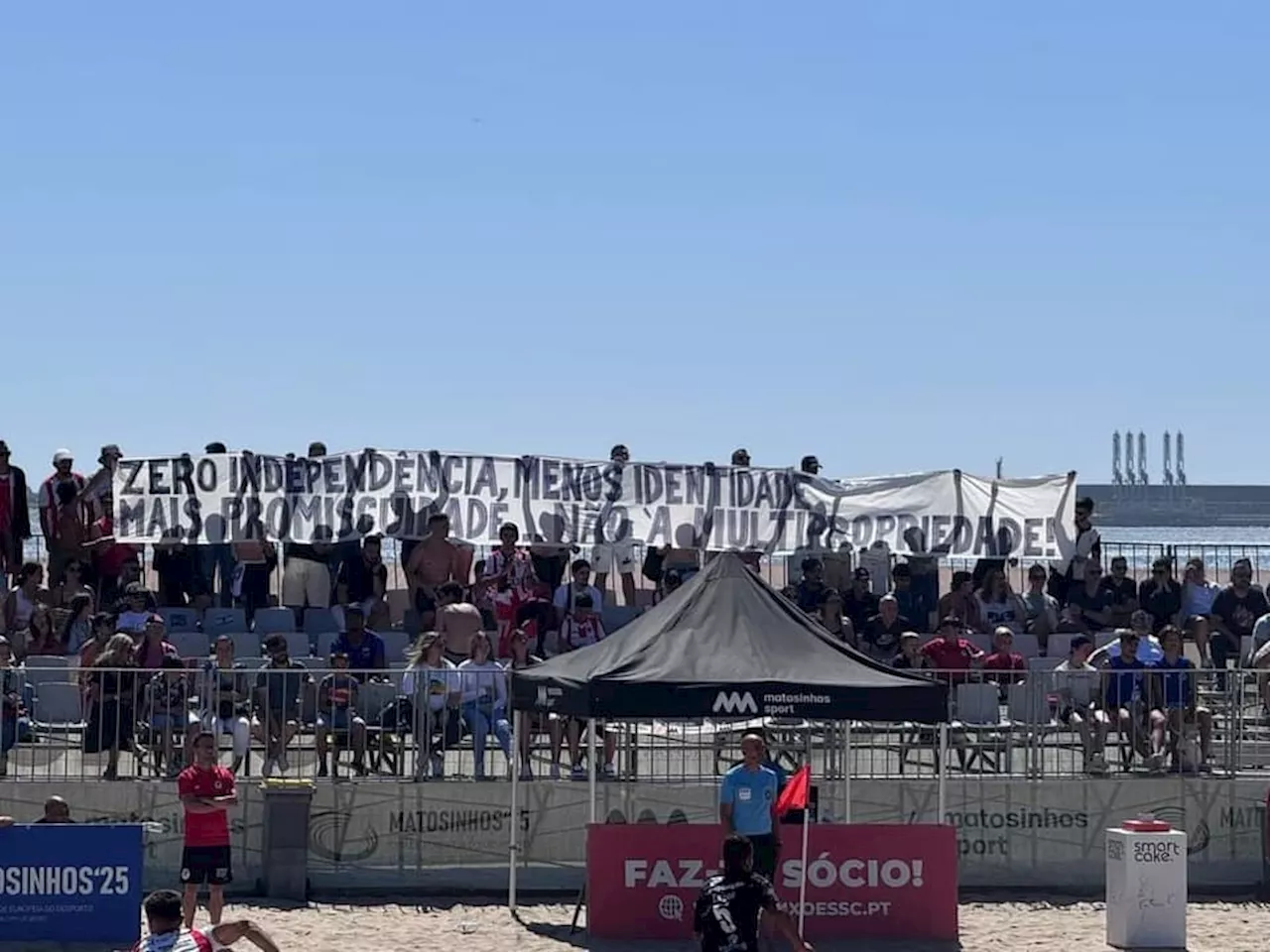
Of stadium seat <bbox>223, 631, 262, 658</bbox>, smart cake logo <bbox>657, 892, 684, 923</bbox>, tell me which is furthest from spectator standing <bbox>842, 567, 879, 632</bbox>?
smart cake logo <bbox>657, 892, 684, 923</bbox>

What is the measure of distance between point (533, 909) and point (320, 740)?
2375 millimetres

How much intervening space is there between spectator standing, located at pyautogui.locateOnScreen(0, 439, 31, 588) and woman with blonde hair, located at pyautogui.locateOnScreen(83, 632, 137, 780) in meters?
4.82

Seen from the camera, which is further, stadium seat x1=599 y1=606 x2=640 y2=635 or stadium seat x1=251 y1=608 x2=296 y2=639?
stadium seat x1=599 y1=606 x2=640 y2=635

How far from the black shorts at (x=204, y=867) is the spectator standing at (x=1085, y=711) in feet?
25.1

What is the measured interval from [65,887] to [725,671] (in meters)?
4.91

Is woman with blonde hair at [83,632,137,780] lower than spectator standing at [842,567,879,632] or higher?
lower

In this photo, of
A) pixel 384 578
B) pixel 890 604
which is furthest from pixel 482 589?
pixel 890 604

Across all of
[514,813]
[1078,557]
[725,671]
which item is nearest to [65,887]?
[514,813]

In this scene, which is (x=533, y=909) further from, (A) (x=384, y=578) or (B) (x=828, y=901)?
(A) (x=384, y=578)

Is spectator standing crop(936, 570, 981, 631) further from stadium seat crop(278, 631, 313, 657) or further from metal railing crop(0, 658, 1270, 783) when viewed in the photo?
stadium seat crop(278, 631, 313, 657)

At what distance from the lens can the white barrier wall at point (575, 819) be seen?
18062 millimetres

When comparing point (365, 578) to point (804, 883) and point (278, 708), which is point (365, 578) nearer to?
point (278, 708)

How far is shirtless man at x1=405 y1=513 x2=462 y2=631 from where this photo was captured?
75.2 feet

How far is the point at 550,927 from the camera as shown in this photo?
16703 millimetres
